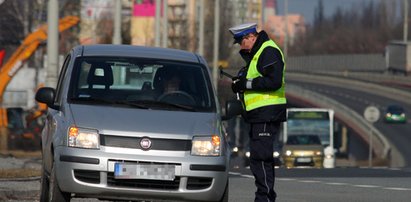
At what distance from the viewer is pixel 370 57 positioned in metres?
146

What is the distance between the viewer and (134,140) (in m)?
12.2

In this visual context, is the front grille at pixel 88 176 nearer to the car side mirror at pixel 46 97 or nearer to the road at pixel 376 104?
the car side mirror at pixel 46 97

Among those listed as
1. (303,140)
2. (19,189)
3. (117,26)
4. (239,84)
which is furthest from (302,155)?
(239,84)

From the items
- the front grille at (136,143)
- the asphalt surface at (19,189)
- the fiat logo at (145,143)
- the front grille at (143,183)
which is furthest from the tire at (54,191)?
the asphalt surface at (19,189)

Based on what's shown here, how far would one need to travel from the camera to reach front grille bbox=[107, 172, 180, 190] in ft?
40.1

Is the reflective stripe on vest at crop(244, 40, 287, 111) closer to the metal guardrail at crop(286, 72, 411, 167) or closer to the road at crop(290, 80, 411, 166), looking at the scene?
the road at crop(290, 80, 411, 166)

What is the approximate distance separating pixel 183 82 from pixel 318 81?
10469 cm

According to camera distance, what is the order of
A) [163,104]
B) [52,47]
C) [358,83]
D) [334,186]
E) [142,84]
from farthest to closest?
[358,83]
[52,47]
[334,186]
[142,84]
[163,104]

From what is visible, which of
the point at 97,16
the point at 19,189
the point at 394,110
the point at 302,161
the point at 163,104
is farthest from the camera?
the point at 97,16

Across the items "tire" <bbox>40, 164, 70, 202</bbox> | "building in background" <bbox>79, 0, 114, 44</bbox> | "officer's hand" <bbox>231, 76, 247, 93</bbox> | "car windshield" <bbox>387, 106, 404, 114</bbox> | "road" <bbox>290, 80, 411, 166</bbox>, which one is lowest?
"road" <bbox>290, 80, 411, 166</bbox>

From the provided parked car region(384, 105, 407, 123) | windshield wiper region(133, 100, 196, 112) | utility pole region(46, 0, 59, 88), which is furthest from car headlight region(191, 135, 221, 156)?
parked car region(384, 105, 407, 123)

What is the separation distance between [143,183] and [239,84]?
5.65 feet

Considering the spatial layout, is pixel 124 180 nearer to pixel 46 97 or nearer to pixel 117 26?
pixel 46 97

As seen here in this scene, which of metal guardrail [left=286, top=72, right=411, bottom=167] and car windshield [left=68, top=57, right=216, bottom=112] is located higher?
car windshield [left=68, top=57, right=216, bottom=112]
